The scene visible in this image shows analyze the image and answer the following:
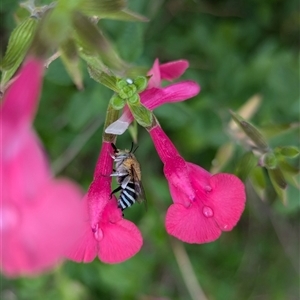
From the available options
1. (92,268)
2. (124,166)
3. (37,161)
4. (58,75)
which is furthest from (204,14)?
(37,161)

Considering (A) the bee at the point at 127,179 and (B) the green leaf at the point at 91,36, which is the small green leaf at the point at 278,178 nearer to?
(A) the bee at the point at 127,179

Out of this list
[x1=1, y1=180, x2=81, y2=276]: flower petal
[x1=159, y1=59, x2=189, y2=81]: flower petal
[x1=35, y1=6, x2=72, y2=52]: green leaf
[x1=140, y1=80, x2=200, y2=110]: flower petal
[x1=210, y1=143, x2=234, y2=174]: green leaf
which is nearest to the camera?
[x1=1, y1=180, x2=81, y2=276]: flower petal

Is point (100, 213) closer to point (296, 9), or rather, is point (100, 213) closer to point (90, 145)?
point (90, 145)

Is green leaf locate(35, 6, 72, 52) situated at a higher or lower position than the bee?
higher

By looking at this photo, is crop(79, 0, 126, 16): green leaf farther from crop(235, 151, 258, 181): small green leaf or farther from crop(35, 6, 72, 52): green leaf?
crop(235, 151, 258, 181): small green leaf

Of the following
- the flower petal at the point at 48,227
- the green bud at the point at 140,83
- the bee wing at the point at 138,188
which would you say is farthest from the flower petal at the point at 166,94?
the flower petal at the point at 48,227

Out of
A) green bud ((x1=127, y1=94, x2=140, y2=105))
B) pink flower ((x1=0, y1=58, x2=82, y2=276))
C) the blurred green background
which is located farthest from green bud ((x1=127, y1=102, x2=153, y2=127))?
the blurred green background

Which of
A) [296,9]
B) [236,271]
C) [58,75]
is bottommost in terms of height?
[236,271]
